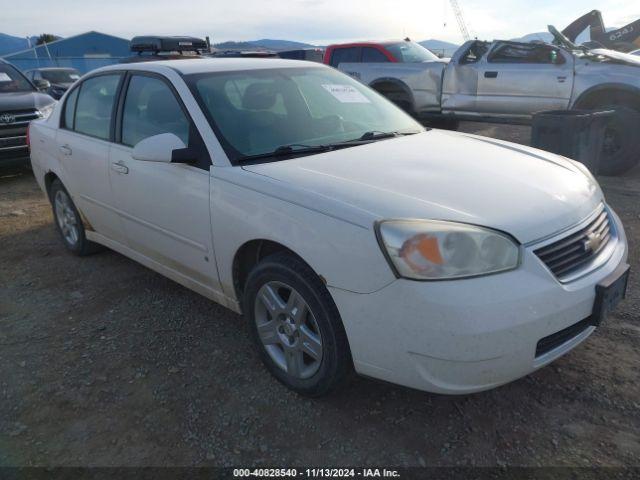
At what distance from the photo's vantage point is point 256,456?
2352 millimetres

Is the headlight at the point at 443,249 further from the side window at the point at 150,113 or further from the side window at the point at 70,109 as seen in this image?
the side window at the point at 70,109

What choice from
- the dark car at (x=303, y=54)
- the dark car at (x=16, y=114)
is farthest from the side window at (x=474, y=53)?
the dark car at (x=303, y=54)

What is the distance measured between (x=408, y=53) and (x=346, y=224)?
860 cm

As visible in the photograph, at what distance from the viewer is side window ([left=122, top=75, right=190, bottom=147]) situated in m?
3.19

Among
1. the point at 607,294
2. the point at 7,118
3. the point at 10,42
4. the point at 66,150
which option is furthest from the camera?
the point at 10,42

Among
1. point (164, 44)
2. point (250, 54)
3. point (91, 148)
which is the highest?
point (164, 44)

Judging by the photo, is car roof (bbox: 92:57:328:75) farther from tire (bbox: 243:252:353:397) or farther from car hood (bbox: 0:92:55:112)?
car hood (bbox: 0:92:55:112)

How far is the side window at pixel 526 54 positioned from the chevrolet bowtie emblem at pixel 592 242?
607cm

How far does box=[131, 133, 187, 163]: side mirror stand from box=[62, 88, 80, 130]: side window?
5.77 ft

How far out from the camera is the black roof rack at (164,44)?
10.9 metres

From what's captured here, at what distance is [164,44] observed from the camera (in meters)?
11.0

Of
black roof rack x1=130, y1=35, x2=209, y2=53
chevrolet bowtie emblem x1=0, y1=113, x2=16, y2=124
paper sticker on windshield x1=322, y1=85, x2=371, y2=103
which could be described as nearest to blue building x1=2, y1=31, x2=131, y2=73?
black roof rack x1=130, y1=35, x2=209, y2=53

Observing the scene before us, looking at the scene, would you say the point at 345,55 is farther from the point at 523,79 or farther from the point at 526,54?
the point at 523,79

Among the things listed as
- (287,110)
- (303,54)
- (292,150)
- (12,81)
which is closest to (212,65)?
(287,110)
